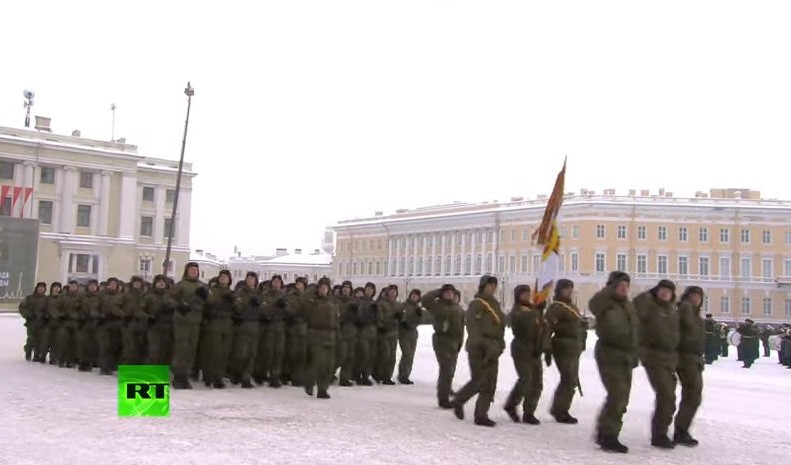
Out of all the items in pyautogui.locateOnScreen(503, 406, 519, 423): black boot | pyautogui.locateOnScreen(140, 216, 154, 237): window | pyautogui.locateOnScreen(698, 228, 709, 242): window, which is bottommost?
pyautogui.locateOnScreen(503, 406, 519, 423): black boot

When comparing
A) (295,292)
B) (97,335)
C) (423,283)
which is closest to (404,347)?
(295,292)

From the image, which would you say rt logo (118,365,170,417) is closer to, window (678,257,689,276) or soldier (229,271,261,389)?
soldier (229,271,261,389)

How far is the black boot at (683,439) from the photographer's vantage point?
10.1 m

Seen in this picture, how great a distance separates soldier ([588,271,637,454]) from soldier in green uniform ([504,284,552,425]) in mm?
1592

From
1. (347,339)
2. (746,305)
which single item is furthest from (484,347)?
(746,305)

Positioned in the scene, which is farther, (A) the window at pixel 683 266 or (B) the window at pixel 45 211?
(A) the window at pixel 683 266

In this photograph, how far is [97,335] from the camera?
17.0m

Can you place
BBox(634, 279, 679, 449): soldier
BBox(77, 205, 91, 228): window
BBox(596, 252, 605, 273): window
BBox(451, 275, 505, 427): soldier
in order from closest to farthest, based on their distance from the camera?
BBox(634, 279, 679, 449): soldier, BBox(451, 275, 505, 427): soldier, BBox(77, 205, 91, 228): window, BBox(596, 252, 605, 273): window

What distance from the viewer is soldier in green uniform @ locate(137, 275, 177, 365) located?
14.5 meters

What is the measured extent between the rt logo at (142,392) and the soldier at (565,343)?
474cm

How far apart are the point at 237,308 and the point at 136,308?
7.47 feet

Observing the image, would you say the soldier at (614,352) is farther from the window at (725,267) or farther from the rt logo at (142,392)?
the window at (725,267)

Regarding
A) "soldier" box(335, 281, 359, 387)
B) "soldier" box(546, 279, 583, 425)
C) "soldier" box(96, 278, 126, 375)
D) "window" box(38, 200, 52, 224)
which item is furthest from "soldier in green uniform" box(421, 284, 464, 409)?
"window" box(38, 200, 52, 224)

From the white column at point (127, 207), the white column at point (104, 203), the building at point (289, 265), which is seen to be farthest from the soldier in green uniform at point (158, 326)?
the building at point (289, 265)
